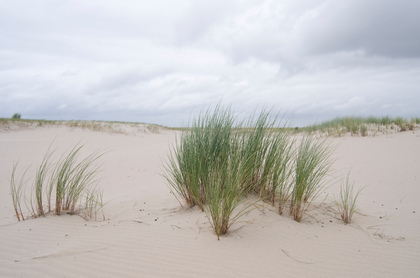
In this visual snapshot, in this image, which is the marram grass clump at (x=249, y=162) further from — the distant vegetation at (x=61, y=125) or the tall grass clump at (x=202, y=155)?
the distant vegetation at (x=61, y=125)

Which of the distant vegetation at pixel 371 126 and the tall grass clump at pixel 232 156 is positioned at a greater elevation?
the distant vegetation at pixel 371 126

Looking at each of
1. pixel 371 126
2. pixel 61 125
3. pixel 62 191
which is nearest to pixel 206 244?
pixel 62 191

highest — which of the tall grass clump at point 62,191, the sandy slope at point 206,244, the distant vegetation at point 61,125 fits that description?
the distant vegetation at point 61,125

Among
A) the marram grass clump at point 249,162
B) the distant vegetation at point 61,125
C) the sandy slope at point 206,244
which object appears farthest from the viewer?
the distant vegetation at point 61,125

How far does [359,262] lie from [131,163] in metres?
8.36

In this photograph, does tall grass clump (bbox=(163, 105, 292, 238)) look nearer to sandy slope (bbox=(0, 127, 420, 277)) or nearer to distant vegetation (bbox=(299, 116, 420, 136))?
sandy slope (bbox=(0, 127, 420, 277))

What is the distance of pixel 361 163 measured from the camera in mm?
7844

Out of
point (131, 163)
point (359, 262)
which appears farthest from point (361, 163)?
point (131, 163)

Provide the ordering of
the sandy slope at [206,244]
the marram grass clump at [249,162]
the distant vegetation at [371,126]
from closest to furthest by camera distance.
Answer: the sandy slope at [206,244]
the marram grass clump at [249,162]
the distant vegetation at [371,126]

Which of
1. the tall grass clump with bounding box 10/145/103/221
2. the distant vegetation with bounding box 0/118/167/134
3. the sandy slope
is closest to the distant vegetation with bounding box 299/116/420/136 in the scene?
the sandy slope

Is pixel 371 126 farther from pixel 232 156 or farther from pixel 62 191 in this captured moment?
pixel 62 191

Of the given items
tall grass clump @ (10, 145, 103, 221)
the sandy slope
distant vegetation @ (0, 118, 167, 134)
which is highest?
distant vegetation @ (0, 118, 167, 134)

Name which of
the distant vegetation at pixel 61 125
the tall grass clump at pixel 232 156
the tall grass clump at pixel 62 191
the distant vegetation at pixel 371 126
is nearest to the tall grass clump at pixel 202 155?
the tall grass clump at pixel 232 156

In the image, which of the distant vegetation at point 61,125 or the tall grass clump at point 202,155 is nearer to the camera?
the tall grass clump at point 202,155
